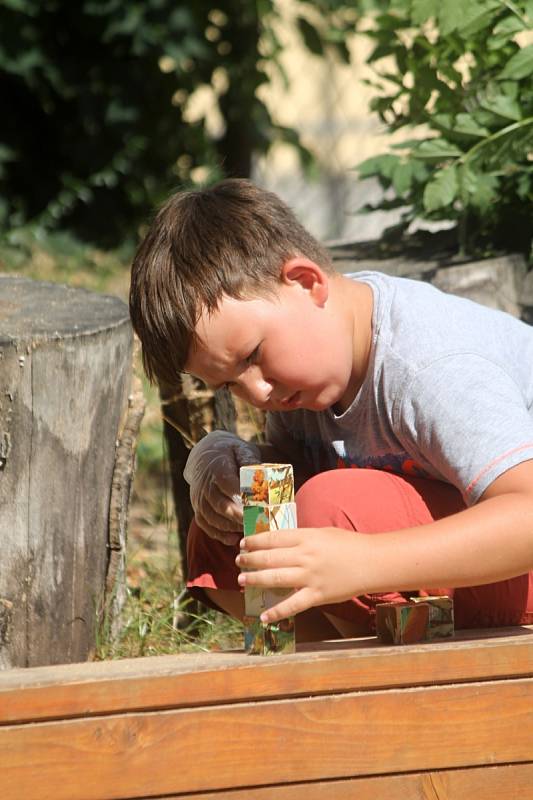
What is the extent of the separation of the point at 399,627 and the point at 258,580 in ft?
0.79

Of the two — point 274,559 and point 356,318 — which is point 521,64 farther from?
point 274,559

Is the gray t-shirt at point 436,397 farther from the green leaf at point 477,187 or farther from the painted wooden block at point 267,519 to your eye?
the green leaf at point 477,187

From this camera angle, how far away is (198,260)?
1871 mm

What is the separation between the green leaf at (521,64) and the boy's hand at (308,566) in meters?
1.55

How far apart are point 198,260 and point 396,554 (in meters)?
0.56

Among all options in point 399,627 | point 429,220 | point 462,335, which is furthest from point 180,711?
point 429,220

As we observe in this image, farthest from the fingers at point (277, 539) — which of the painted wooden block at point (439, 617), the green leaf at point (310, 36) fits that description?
the green leaf at point (310, 36)

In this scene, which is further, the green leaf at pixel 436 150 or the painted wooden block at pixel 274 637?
the green leaf at pixel 436 150

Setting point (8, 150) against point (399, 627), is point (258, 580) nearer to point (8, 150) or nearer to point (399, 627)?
point (399, 627)

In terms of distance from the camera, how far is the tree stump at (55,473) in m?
2.20

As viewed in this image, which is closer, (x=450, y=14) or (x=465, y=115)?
(x=450, y=14)

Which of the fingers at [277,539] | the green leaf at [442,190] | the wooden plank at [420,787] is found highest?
the green leaf at [442,190]

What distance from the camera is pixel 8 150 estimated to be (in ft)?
20.6

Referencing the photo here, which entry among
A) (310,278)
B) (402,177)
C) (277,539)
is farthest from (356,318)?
(402,177)
